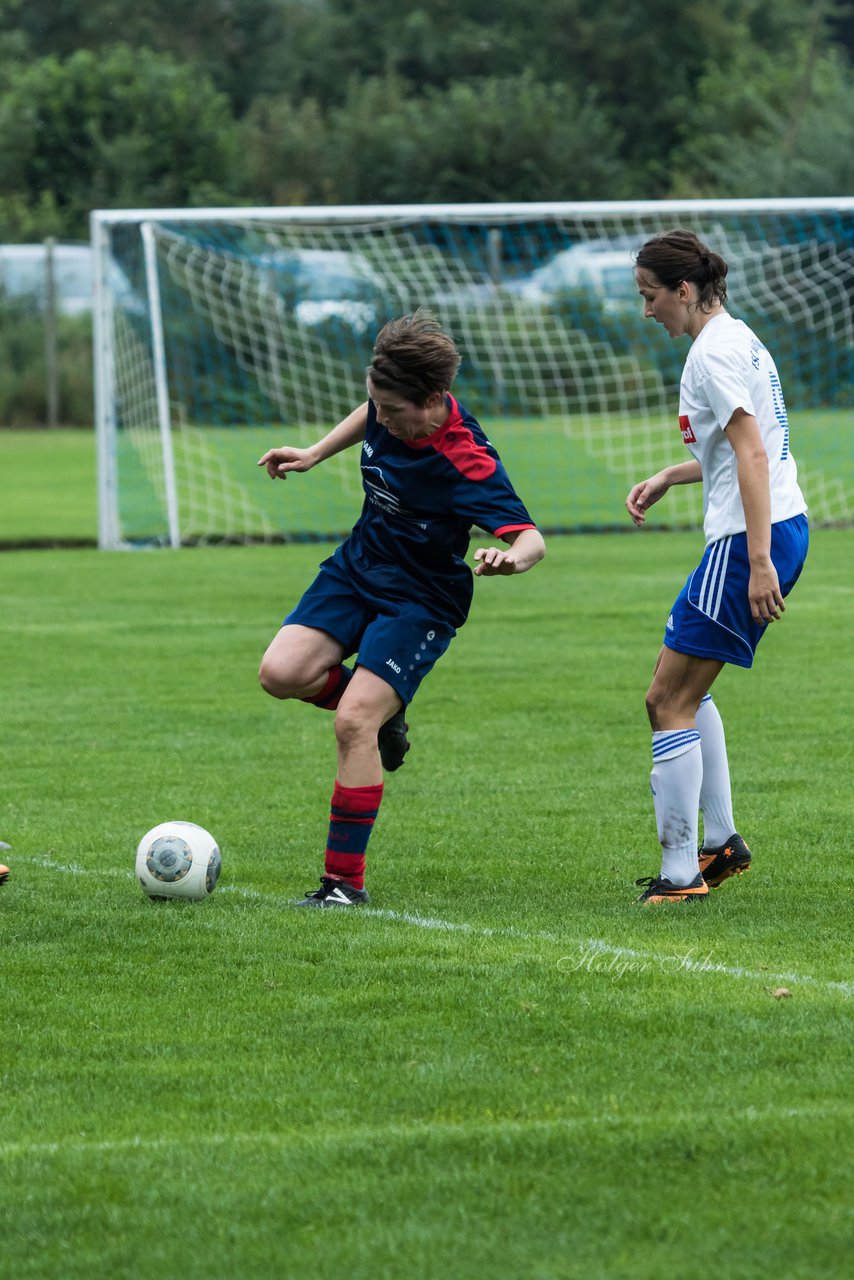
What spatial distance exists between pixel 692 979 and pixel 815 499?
52.8 feet

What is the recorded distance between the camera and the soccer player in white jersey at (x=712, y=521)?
5184mm

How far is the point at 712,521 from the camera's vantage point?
5.40 m

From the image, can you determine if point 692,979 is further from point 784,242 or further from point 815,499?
point 784,242

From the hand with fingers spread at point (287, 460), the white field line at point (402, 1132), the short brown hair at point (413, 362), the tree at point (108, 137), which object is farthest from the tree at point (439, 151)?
the white field line at point (402, 1132)

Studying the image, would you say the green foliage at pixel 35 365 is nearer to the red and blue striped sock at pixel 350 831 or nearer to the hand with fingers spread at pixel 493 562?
the red and blue striped sock at pixel 350 831

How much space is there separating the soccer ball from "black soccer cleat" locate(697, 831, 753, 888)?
1.50 m

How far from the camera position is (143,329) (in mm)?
21500

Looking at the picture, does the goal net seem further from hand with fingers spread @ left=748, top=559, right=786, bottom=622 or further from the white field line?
the white field line

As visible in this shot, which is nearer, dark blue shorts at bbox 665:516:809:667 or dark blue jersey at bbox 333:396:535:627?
dark blue shorts at bbox 665:516:809:667

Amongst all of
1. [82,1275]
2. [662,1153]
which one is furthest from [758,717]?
[82,1275]

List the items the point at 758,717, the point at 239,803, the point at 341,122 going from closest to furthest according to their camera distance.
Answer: the point at 239,803, the point at 758,717, the point at 341,122

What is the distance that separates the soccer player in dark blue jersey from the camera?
5.38m

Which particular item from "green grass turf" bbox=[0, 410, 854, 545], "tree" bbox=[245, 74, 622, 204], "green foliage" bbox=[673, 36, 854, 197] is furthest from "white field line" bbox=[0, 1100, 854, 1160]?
"tree" bbox=[245, 74, 622, 204]

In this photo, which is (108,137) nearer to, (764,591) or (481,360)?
(481,360)
